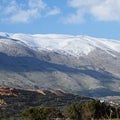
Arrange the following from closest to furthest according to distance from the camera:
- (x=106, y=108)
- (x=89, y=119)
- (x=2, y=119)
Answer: (x=89, y=119) < (x=106, y=108) < (x=2, y=119)

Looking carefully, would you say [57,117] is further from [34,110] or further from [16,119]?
[16,119]

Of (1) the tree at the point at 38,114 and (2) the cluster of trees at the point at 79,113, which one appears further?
(2) the cluster of trees at the point at 79,113

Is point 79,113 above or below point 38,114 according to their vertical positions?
above

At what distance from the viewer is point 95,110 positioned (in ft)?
396

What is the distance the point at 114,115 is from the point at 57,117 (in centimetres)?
1771

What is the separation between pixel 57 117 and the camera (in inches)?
5044

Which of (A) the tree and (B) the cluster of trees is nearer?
(A) the tree

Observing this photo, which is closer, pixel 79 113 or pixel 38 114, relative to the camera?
pixel 38 114

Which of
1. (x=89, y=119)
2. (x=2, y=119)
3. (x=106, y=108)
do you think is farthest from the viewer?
(x=2, y=119)

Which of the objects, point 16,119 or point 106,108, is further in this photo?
point 16,119

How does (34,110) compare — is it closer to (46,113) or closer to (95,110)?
(46,113)

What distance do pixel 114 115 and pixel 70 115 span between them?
42.6 ft

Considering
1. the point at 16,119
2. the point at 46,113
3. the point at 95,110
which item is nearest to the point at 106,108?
the point at 95,110

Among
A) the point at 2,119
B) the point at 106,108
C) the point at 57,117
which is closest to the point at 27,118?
the point at 57,117
